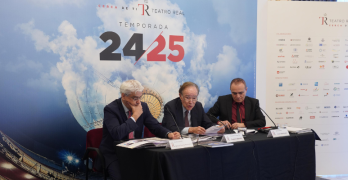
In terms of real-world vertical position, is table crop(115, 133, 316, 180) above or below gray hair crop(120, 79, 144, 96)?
below

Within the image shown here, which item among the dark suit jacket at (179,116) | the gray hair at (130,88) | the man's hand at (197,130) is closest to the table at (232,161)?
the man's hand at (197,130)

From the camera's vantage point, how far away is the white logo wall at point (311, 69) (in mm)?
4355

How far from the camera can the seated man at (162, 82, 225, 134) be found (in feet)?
9.65

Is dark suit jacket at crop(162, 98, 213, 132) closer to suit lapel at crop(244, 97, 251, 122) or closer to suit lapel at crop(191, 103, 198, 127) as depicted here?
suit lapel at crop(191, 103, 198, 127)

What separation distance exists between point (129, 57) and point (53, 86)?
965 mm

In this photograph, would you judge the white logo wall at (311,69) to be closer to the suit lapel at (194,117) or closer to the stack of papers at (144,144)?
the suit lapel at (194,117)

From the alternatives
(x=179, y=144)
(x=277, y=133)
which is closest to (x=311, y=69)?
(x=277, y=133)

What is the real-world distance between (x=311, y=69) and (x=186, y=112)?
2.31 metres

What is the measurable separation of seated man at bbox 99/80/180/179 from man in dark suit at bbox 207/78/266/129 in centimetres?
110

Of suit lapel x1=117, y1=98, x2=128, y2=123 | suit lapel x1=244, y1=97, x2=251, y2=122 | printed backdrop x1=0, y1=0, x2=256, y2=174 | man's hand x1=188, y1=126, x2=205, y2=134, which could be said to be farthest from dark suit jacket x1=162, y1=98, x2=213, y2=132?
printed backdrop x1=0, y1=0, x2=256, y2=174

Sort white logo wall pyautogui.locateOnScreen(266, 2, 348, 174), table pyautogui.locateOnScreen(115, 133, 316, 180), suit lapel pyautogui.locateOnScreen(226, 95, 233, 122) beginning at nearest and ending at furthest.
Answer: table pyautogui.locateOnScreen(115, 133, 316, 180)
suit lapel pyautogui.locateOnScreen(226, 95, 233, 122)
white logo wall pyautogui.locateOnScreen(266, 2, 348, 174)

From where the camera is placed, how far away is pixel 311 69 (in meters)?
4.39

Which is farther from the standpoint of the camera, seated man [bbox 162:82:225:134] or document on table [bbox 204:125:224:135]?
seated man [bbox 162:82:225:134]

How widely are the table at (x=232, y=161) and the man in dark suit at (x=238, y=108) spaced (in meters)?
0.75
